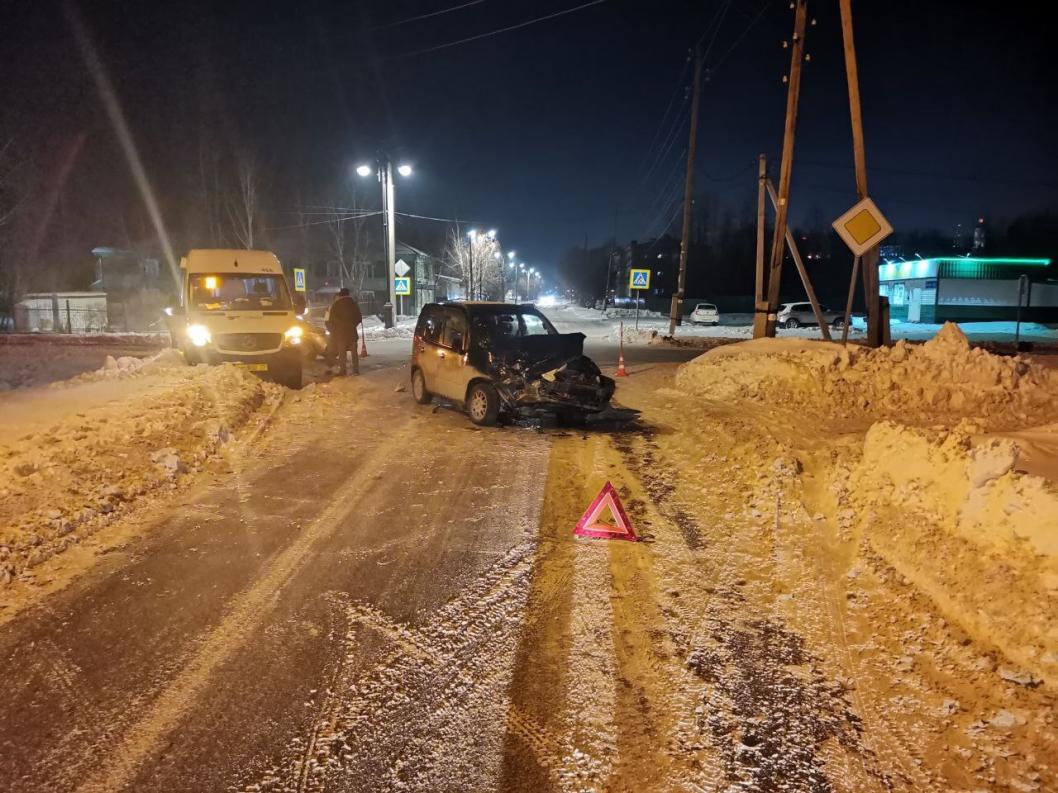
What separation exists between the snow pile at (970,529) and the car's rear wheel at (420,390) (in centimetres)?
752

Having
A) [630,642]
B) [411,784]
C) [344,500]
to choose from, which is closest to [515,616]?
[630,642]

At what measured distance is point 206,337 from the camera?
13.0 m

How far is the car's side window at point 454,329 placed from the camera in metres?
10.9

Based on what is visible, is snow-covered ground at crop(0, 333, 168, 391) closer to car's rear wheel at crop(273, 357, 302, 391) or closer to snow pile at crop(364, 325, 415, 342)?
car's rear wheel at crop(273, 357, 302, 391)

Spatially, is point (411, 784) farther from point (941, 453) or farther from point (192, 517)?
point (941, 453)

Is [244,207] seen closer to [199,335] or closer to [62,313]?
[62,313]

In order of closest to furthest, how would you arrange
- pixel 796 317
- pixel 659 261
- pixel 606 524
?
pixel 606 524 < pixel 796 317 < pixel 659 261

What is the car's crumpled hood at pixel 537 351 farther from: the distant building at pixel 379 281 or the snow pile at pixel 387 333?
the distant building at pixel 379 281

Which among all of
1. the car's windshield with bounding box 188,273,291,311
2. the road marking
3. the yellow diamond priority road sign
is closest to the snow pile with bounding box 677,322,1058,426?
the yellow diamond priority road sign

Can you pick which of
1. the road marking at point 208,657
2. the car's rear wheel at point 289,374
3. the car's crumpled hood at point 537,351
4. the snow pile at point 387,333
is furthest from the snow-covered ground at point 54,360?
the road marking at point 208,657

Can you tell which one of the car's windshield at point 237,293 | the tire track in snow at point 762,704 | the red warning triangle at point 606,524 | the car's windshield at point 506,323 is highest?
the car's windshield at point 237,293

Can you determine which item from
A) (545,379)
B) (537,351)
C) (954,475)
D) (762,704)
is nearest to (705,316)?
(537,351)

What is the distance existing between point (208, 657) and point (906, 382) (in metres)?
10.5

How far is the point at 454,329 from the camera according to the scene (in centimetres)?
1120
